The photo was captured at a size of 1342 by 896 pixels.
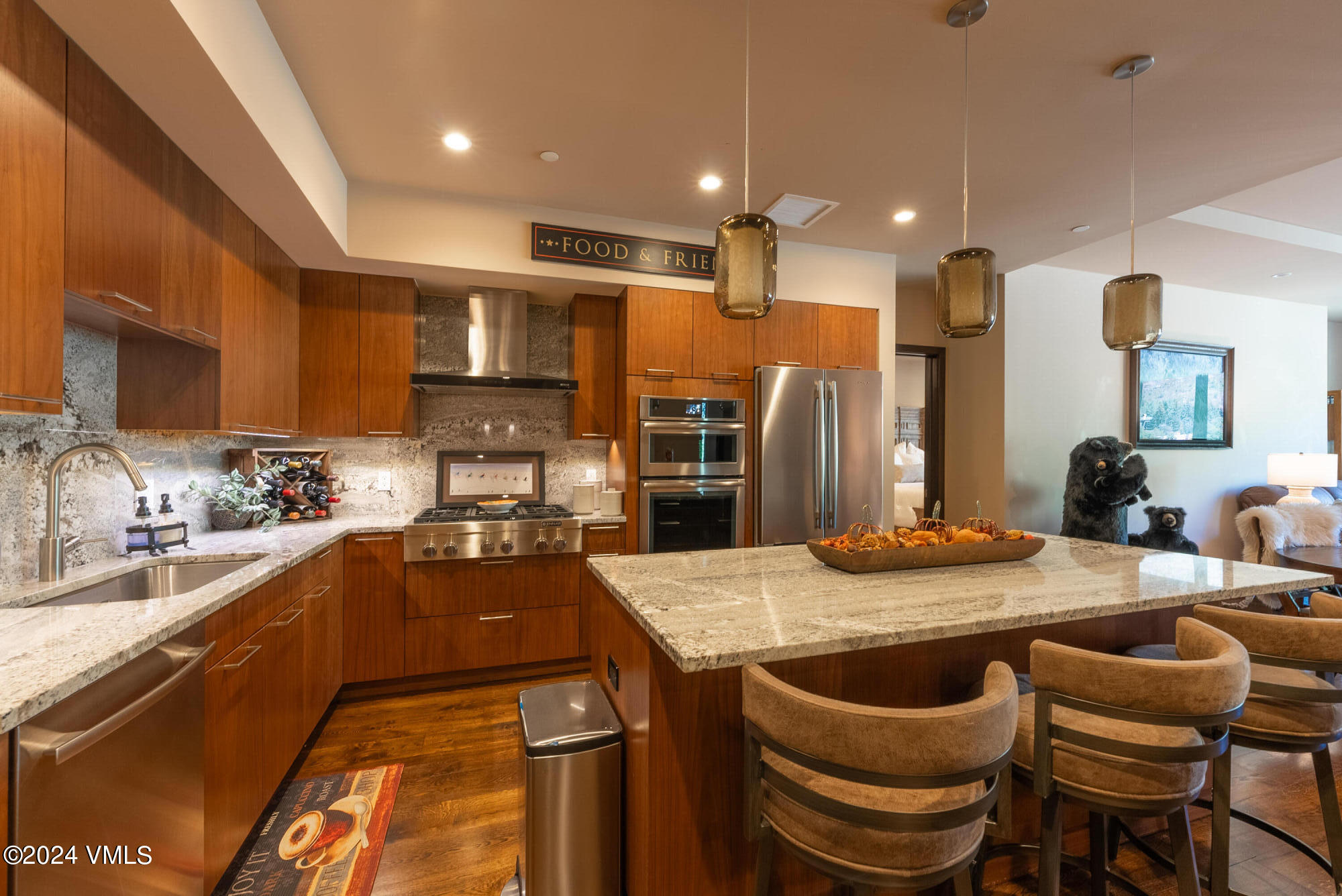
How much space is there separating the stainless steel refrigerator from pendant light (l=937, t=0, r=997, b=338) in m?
1.77

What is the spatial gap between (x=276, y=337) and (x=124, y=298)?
1.20m

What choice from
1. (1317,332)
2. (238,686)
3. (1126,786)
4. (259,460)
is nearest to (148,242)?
(238,686)

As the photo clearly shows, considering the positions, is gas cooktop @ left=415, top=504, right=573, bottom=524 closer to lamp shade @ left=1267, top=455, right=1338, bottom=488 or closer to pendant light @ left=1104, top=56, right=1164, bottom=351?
pendant light @ left=1104, top=56, right=1164, bottom=351

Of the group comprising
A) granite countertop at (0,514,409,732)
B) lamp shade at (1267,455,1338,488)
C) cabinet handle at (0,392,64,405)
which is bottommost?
granite countertop at (0,514,409,732)

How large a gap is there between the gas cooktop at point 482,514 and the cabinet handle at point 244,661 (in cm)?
121

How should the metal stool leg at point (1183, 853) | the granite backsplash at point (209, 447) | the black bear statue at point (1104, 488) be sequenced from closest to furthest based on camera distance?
the metal stool leg at point (1183, 853), the granite backsplash at point (209, 447), the black bear statue at point (1104, 488)

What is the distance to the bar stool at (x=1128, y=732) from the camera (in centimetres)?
114

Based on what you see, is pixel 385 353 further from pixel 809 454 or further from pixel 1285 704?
pixel 1285 704

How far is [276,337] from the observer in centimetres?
278

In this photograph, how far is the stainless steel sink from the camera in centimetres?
179

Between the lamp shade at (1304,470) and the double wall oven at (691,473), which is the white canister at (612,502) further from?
the lamp shade at (1304,470)

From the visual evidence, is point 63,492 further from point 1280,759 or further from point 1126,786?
point 1280,759

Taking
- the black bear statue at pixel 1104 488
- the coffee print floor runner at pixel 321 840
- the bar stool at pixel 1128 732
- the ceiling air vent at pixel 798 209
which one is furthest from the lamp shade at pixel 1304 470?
the coffee print floor runner at pixel 321 840

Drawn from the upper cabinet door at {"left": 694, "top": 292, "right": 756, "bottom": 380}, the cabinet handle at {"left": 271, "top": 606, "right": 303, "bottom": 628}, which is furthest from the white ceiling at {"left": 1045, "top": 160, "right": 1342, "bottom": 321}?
the cabinet handle at {"left": 271, "top": 606, "right": 303, "bottom": 628}
